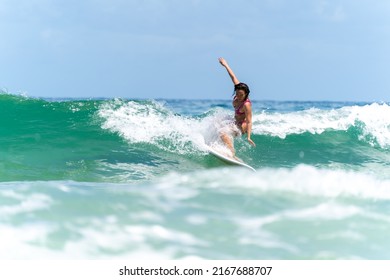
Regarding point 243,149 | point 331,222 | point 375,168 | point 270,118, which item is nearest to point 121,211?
point 331,222

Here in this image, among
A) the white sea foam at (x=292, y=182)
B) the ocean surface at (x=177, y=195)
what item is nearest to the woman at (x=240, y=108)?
the ocean surface at (x=177, y=195)

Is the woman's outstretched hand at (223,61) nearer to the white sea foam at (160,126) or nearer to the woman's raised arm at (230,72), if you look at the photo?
the woman's raised arm at (230,72)

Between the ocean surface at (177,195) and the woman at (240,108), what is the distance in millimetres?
517

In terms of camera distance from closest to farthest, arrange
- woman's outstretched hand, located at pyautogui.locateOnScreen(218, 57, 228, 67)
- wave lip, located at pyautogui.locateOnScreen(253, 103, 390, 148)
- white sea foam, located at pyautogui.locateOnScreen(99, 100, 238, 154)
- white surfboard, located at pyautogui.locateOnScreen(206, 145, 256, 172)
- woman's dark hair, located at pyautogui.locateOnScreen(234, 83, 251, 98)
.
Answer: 1. white surfboard, located at pyautogui.locateOnScreen(206, 145, 256, 172)
2. woman's dark hair, located at pyautogui.locateOnScreen(234, 83, 251, 98)
3. woman's outstretched hand, located at pyautogui.locateOnScreen(218, 57, 228, 67)
4. white sea foam, located at pyautogui.locateOnScreen(99, 100, 238, 154)
5. wave lip, located at pyautogui.locateOnScreen(253, 103, 390, 148)

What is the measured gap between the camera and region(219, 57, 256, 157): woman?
802 centimetres

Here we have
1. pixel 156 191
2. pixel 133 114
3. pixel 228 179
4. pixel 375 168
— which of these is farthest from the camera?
pixel 133 114

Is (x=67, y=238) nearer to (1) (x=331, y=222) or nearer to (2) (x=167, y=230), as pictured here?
(2) (x=167, y=230)

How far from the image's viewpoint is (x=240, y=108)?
825 centimetres

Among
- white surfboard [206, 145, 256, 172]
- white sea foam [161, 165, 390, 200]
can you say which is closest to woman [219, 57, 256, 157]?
white surfboard [206, 145, 256, 172]

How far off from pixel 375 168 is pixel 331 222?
4655 mm

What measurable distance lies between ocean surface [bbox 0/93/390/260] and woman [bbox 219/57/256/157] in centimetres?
52

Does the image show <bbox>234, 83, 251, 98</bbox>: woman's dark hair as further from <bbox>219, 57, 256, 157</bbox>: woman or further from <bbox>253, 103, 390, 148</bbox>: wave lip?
<bbox>253, 103, 390, 148</bbox>: wave lip

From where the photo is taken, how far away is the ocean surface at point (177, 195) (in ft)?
15.0

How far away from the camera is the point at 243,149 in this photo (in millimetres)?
9828
